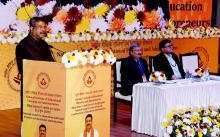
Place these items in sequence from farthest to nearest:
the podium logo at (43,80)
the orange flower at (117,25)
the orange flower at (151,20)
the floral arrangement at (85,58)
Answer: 1. the orange flower at (151,20)
2. the orange flower at (117,25)
3. the podium logo at (43,80)
4. the floral arrangement at (85,58)

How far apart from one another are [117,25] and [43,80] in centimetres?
491

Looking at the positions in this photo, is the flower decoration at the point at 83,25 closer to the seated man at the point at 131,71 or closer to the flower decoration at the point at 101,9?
the flower decoration at the point at 101,9

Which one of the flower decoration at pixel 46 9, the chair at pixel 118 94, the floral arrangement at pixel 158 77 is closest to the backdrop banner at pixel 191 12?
the flower decoration at pixel 46 9

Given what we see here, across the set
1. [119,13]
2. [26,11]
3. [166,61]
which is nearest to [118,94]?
[166,61]

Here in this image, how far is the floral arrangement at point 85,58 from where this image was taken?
4.63 meters

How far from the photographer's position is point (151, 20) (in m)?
10.2

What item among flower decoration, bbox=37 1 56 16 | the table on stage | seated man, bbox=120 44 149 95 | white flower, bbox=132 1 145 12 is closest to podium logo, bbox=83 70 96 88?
the table on stage

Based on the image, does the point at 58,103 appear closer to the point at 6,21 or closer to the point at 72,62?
the point at 72,62

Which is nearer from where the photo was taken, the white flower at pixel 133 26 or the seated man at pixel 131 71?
the seated man at pixel 131 71

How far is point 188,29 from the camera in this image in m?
10.9

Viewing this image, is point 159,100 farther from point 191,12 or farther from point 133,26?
point 191,12

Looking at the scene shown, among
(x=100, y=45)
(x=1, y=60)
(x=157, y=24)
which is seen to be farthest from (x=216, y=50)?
(x=1, y=60)

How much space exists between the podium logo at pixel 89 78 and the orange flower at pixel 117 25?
15.3 ft

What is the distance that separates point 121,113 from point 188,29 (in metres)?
3.43
